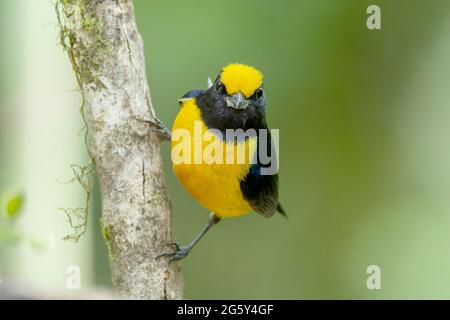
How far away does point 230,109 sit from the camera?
390 cm

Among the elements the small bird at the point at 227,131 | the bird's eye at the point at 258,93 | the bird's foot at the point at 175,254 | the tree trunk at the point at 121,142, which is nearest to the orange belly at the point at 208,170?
the small bird at the point at 227,131

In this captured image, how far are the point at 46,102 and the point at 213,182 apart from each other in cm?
182

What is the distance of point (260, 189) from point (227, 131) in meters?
0.53

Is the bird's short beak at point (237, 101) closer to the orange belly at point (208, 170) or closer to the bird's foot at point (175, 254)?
the orange belly at point (208, 170)

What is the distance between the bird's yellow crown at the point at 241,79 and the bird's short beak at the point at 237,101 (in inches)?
0.9

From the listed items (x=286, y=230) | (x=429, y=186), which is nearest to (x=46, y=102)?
(x=286, y=230)

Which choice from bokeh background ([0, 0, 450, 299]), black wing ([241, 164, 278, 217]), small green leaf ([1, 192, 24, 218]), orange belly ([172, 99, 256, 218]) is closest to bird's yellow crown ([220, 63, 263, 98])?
orange belly ([172, 99, 256, 218])

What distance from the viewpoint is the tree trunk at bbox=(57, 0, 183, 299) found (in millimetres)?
3494

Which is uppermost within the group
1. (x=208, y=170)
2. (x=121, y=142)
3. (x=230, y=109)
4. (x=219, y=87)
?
(x=219, y=87)

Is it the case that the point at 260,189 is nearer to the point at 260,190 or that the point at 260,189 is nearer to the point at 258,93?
the point at 260,190

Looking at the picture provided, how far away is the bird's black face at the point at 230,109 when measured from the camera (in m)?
3.85

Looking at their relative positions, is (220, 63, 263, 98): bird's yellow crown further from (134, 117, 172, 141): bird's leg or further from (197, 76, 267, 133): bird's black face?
(134, 117, 172, 141): bird's leg

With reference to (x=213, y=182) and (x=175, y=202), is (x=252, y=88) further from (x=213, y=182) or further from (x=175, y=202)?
(x=175, y=202)

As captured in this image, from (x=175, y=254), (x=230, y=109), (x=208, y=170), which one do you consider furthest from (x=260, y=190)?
(x=175, y=254)
